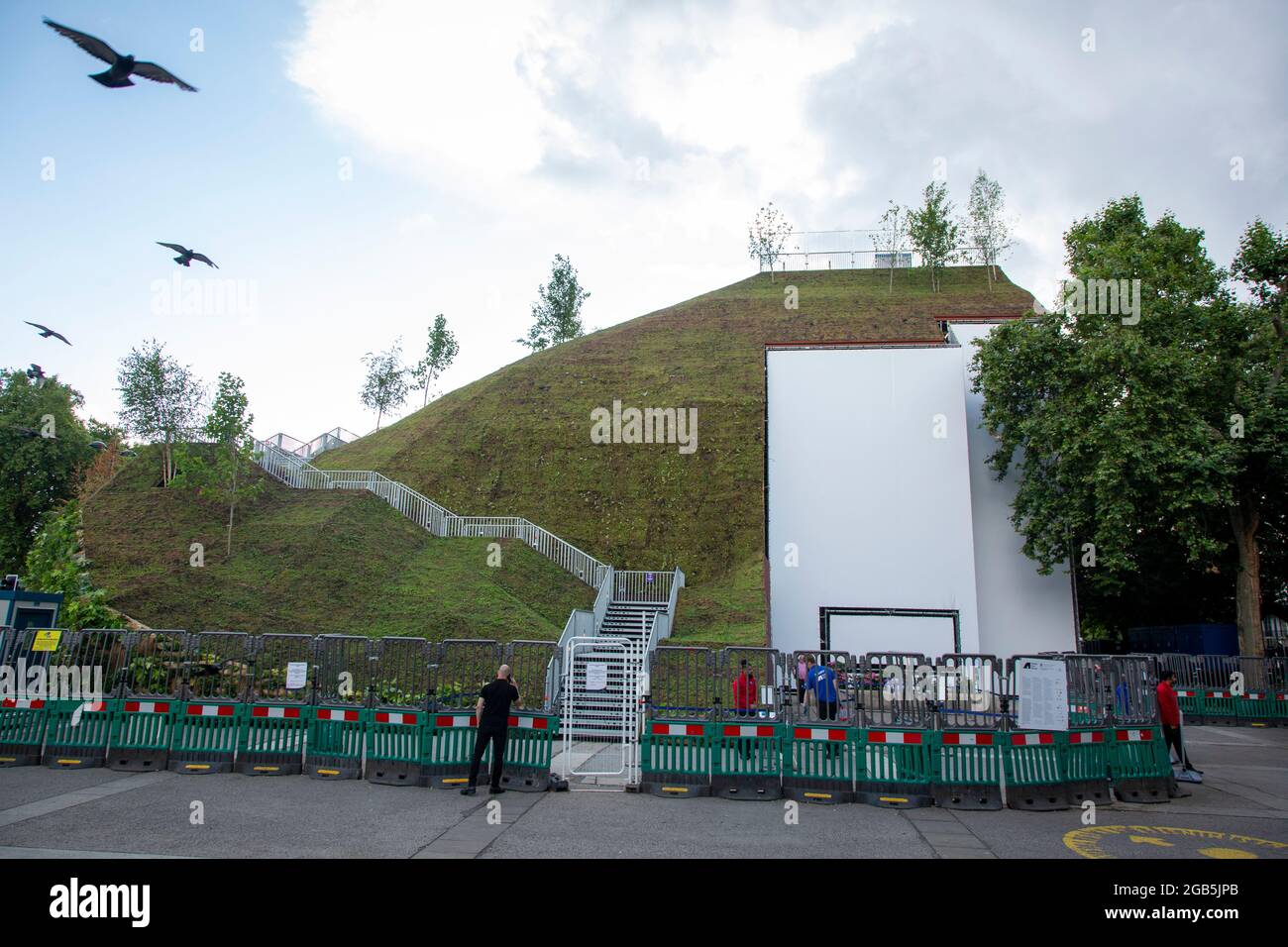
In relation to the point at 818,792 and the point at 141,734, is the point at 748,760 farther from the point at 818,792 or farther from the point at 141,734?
the point at 141,734

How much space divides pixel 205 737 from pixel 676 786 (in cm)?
684

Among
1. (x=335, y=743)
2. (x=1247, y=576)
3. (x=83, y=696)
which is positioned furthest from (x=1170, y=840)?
(x=1247, y=576)

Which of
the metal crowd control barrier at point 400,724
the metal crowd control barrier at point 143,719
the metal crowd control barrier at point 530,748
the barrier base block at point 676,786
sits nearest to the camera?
the barrier base block at point 676,786

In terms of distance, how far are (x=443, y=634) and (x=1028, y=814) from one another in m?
14.9

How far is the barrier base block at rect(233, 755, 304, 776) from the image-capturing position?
11188mm

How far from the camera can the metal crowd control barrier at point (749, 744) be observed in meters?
10.5

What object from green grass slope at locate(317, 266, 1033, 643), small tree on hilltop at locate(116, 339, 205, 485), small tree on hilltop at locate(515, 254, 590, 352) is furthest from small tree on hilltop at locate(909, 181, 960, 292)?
small tree on hilltop at locate(116, 339, 205, 485)

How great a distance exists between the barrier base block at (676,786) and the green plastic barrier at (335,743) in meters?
4.07

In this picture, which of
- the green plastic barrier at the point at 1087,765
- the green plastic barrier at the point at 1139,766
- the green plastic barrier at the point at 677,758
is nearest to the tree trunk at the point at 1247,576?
the green plastic barrier at the point at 1139,766

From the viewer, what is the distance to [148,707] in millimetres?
11531

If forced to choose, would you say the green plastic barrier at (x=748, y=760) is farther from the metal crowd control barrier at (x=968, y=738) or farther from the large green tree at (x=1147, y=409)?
the large green tree at (x=1147, y=409)
